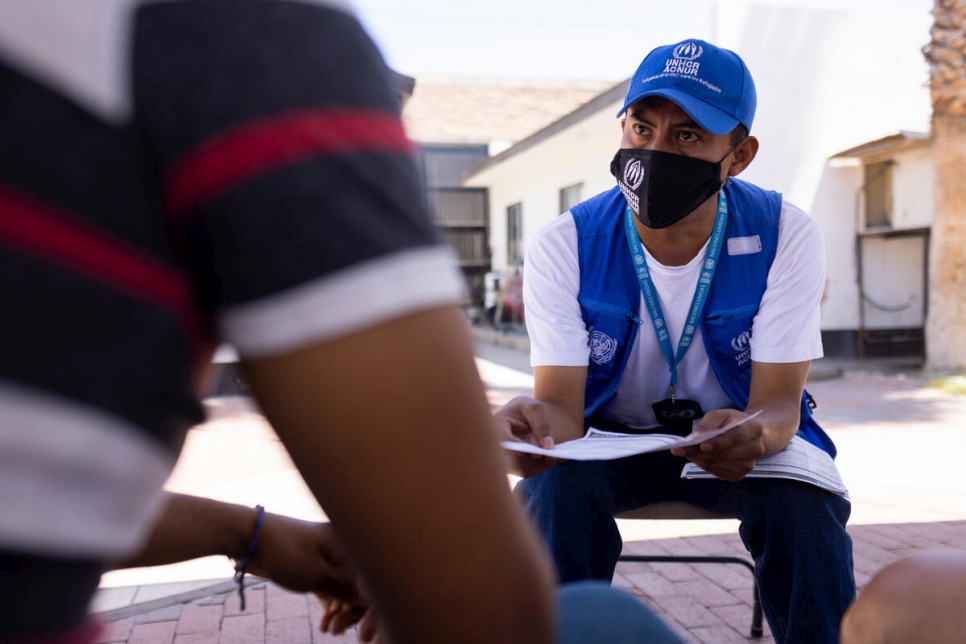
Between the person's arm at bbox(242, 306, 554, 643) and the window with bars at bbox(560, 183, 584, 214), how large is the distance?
14152mm

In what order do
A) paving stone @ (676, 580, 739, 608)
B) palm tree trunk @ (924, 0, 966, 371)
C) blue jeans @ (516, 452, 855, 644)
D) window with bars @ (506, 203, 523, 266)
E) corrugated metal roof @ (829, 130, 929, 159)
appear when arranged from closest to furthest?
blue jeans @ (516, 452, 855, 644) → paving stone @ (676, 580, 739, 608) → palm tree trunk @ (924, 0, 966, 371) → corrugated metal roof @ (829, 130, 929, 159) → window with bars @ (506, 203, 523, 266)

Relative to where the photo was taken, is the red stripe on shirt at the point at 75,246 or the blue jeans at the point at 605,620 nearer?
the red stripe on shirt at the point at 75,246

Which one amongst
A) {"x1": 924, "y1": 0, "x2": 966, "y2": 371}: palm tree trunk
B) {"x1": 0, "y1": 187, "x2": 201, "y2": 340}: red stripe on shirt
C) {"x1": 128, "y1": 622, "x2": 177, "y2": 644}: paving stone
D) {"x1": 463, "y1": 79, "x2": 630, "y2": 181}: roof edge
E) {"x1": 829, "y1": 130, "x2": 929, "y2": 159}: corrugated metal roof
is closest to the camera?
{"x1": 0, "y1": 187, "x2": 201, "y2": 340}: red stripe on shirt

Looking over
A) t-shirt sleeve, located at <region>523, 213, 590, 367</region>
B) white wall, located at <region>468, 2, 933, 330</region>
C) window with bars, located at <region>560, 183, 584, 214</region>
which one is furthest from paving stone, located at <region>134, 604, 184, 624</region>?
window with bars, located at <region>560, 183, 584, 214</region>

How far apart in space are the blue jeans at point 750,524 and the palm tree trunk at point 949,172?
9074 millimetres

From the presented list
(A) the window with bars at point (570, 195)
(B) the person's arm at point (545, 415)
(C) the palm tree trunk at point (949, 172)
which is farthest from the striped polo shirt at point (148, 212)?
(A) the window with bars at point (570, 195)

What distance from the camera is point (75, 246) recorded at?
54 cm

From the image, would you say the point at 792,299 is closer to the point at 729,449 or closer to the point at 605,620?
the point at 729,449

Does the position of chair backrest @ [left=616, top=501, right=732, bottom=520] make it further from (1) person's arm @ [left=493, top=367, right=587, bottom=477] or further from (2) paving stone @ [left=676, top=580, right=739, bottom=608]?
(2) paving stone @ [left=676, top=580, right=739, bottom=608]

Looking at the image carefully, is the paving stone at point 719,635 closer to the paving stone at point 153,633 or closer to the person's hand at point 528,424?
the person's hand at point 528,424

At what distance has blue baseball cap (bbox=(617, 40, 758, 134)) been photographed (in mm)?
2449

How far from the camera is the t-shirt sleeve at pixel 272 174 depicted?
1.76 feet

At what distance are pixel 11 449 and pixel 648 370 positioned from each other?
6.90ft

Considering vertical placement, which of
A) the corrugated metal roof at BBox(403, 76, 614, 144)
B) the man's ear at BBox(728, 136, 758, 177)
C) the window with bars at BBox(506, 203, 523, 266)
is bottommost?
the man's ear at BBox(728, 136, 758, 177)
